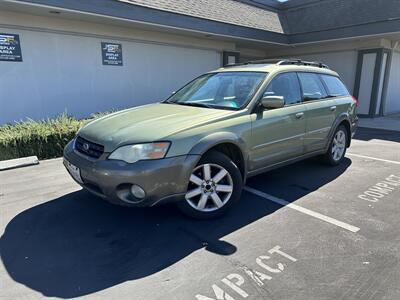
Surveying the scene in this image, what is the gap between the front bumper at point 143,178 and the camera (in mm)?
2816

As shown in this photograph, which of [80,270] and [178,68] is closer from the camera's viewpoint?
[80,270]

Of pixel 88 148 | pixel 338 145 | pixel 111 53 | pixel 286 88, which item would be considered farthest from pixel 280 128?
pixel 111 53

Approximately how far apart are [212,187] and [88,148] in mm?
1388

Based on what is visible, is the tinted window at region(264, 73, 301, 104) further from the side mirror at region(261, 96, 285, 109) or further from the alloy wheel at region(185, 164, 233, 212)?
the alloy wheel at region(185, 164, 233, 212)

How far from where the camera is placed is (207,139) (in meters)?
3.13

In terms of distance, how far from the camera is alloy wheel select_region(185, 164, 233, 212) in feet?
10.5

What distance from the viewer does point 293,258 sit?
8.77 ft

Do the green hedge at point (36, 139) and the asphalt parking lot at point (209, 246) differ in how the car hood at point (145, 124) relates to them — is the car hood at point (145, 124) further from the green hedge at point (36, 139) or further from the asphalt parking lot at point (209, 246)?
the green hedge at point (36, 139)

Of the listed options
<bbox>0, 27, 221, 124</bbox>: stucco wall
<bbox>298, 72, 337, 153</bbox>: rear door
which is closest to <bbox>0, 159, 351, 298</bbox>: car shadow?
<bbox>298, 72, 337, 153</bbox>: rear door

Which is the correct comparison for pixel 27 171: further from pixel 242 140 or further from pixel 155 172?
pixel 242 140

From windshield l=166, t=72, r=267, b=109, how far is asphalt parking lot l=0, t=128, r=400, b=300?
1.28m

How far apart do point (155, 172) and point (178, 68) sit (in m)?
8.67

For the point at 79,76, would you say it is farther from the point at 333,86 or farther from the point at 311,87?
the point at 333,86

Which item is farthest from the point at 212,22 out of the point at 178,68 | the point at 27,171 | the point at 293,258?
the point at 293,258
